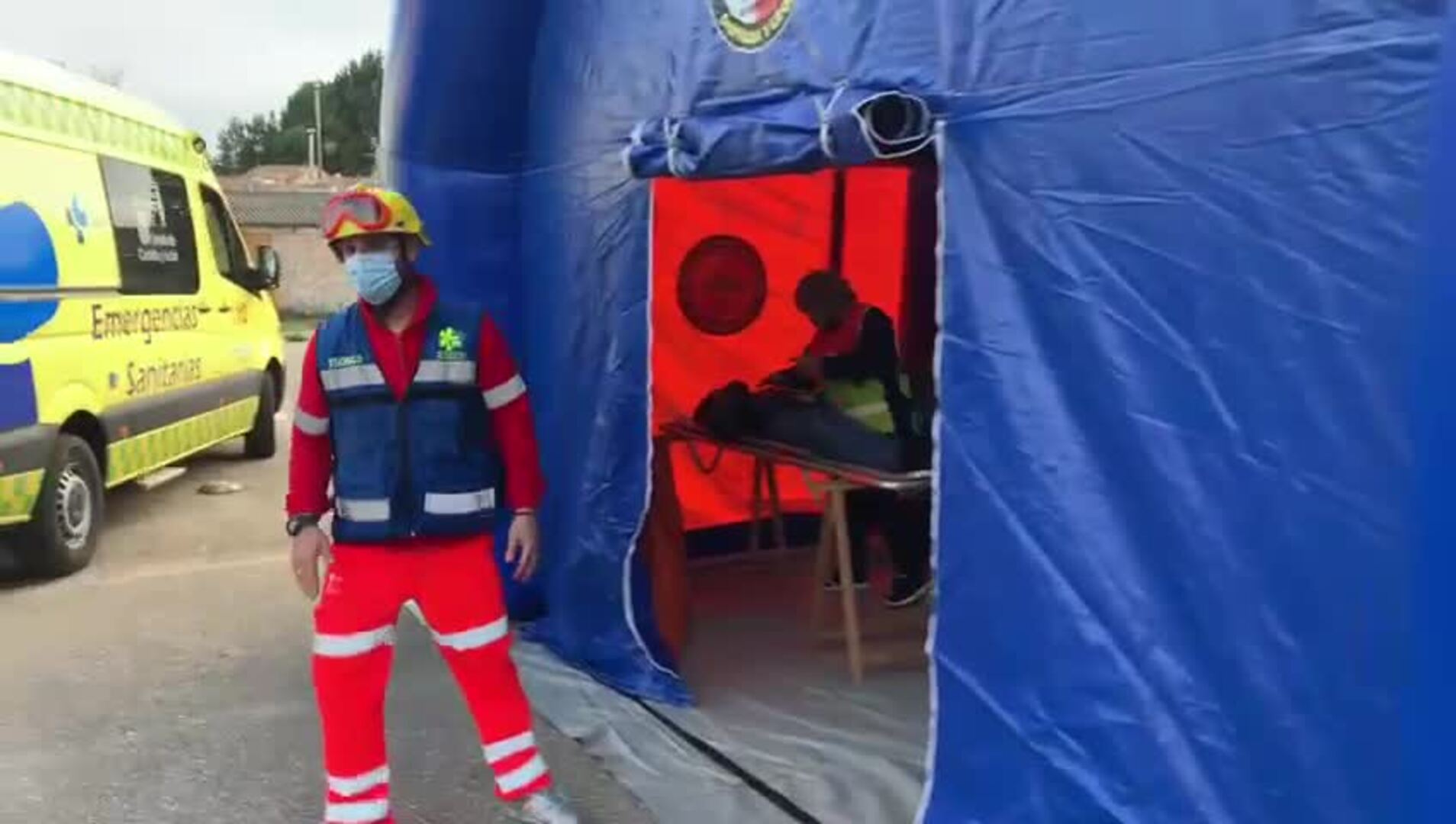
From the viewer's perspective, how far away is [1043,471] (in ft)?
12.2

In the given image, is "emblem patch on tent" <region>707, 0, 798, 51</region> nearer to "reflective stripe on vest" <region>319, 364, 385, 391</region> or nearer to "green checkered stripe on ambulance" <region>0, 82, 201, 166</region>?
"reflective stripe on vest" <region>319, 364, 385, 391</region>

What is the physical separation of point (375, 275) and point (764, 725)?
2.28 m

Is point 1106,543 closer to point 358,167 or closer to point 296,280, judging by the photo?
point 296,280

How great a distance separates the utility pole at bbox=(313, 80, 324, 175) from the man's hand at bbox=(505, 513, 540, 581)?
63.2 metres

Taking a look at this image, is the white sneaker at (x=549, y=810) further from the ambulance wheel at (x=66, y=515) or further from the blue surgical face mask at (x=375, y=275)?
the ambulance wheel at (x=66, y=515)

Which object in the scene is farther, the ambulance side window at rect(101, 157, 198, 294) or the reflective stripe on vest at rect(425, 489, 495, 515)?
the ambulance side window at rect(101, 157, 198, 294)

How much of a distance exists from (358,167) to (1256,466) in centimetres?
7145

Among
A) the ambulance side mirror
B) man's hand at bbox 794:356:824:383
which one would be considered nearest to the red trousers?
man's hand at bbox 794:356:824:383

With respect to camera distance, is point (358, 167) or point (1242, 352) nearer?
point (1242, 352)

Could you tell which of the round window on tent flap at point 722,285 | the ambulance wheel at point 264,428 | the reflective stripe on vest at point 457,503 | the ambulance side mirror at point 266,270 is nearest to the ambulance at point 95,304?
the ambulance side mirror at point 266,270

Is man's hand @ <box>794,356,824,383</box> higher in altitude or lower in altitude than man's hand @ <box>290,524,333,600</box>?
higher

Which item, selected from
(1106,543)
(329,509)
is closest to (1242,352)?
(1106,543)

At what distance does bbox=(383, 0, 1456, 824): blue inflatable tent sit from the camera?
296 cm

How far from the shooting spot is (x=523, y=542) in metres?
4.48
